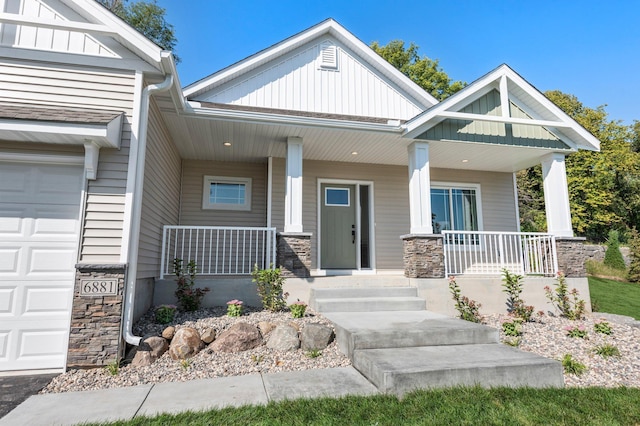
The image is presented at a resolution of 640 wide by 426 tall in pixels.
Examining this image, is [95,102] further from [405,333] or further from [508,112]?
[508,112]

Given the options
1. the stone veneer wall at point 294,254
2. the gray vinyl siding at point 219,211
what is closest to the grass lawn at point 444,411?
the stone veneer wall at point 294,254

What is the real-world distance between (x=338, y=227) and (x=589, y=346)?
4656mm

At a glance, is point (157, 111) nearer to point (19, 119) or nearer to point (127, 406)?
point (19, 119)

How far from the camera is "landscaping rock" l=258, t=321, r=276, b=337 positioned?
14.1 ft

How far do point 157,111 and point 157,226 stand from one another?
1.77 m

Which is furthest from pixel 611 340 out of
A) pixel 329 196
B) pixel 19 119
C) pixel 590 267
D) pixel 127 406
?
pixel 590 267

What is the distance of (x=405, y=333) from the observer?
3.77 m

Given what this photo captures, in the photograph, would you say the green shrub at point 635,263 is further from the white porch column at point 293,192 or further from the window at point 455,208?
the white porch column at point 293,192

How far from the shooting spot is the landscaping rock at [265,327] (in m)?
4.29

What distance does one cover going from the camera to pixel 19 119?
349 cm

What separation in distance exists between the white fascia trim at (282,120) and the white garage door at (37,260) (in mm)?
2154

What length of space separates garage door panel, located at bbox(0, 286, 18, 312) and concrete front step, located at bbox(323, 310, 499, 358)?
3572 millimetres

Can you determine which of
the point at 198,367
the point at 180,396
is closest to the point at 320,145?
the point at 198,367

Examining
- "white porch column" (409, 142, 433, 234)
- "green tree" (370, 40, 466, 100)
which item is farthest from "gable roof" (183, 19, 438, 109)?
"green tree" (370, 40, 466, 100)
